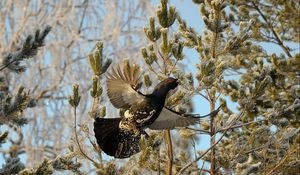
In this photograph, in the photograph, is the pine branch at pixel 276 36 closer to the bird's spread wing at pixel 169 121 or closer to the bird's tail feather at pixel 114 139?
the bird's spread wing at pixel 169 121

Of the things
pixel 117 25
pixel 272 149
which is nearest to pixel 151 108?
pixel 272 149

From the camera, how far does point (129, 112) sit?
392cm

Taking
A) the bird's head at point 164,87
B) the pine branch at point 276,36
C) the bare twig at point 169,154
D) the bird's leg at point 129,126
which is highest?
the pine branch at point 276,36

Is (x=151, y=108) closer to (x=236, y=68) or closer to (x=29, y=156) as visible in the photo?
(x=236, y=68)

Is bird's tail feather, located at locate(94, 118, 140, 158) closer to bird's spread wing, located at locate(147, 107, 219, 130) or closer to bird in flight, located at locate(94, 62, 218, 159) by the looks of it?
bird in flight, located at locate(94, 62, 218, 159)

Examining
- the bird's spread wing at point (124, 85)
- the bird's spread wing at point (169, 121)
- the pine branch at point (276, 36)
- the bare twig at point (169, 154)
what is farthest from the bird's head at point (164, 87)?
the pine branch at point (276, 36)

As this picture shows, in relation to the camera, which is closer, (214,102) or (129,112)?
(129,112)

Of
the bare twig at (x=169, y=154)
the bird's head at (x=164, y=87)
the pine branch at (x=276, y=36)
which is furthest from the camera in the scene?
the pine branch at (x=276, y=36)

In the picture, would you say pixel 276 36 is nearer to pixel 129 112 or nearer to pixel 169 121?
pixel 169 121

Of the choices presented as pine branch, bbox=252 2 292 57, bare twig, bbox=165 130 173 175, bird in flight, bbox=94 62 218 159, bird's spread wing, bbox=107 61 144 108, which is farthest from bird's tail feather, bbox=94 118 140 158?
pine branch, bbox=252 2 292 57

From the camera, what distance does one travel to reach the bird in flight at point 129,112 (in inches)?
153

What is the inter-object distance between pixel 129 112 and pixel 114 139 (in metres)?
0.22

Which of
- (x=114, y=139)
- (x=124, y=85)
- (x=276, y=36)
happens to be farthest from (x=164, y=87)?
(x=276, y=36)

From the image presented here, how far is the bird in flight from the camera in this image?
3881 mm
